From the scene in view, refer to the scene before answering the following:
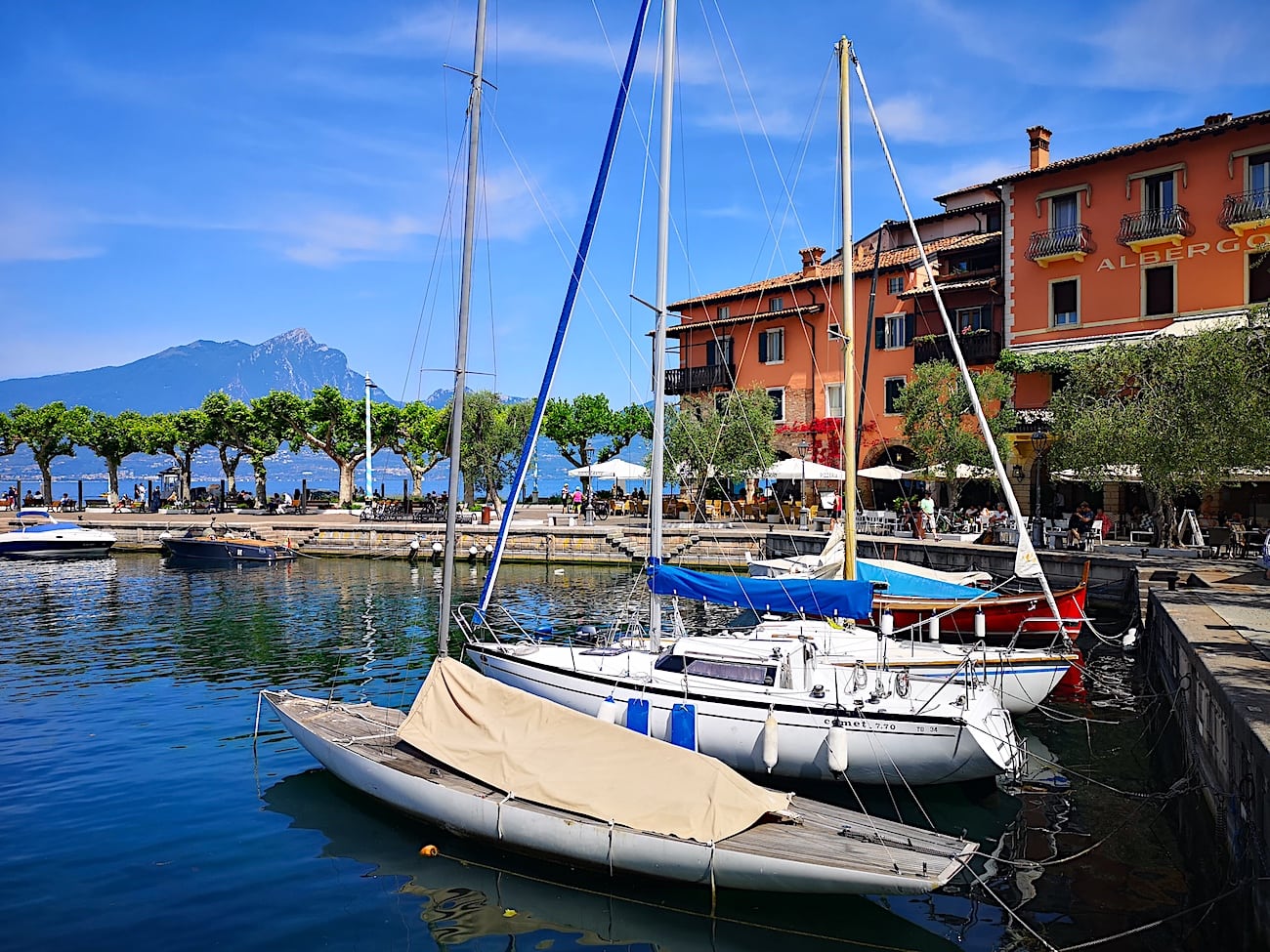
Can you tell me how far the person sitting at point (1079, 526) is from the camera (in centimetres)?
3478

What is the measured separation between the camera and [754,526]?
46.7 m

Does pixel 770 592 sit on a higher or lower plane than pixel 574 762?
higher

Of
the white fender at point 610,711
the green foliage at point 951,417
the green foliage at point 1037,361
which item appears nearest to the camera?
the white fender at point 610,711

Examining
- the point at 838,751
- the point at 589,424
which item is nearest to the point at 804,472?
the point at 838,751

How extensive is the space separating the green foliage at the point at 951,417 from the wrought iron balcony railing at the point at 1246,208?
10.5 m

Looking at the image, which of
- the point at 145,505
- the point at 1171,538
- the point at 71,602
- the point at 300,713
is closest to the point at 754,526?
the point at 1171,538

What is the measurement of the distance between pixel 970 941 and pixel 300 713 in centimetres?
1062

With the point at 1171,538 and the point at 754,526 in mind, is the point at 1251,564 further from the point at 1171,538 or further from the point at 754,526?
the point at 754,526

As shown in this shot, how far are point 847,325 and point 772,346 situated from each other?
3532 centimetres

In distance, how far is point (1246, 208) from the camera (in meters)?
37.2

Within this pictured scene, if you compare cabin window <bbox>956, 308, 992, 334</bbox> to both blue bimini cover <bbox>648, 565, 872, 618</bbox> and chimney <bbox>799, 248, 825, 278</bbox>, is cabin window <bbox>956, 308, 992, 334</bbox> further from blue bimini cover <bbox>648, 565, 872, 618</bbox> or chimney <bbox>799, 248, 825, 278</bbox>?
blue bimini cover <bbox>648, 565, 872, 618</bbox>

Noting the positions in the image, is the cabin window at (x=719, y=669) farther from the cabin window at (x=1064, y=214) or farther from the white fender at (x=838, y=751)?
the cabin window at (x=1064, y=214)

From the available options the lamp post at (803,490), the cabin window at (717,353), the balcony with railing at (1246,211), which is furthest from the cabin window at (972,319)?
the cabin window at (717,353)

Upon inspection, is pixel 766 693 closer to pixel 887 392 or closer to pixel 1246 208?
pixel 1246 208
